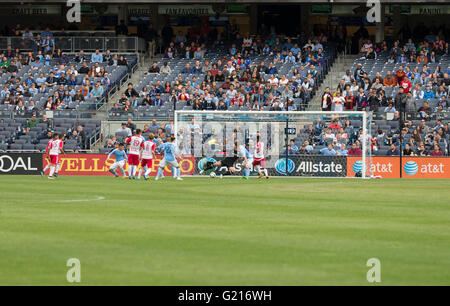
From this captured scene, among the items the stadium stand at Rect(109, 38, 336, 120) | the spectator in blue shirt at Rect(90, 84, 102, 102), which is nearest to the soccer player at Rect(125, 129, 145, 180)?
the stadium stand at Rect(109, 38, 336, 120)

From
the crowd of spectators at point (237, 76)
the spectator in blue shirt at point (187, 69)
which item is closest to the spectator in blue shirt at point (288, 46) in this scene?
the crowd of spectators at point (237, 76)

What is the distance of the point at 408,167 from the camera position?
4003cm

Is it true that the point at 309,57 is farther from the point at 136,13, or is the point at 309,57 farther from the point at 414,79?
the point at 136,13

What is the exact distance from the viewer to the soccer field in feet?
38.4

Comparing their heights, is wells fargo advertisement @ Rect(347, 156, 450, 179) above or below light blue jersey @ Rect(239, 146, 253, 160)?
below

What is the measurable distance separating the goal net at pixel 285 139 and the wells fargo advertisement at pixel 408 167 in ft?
0.22

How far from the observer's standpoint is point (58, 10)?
60.9 m

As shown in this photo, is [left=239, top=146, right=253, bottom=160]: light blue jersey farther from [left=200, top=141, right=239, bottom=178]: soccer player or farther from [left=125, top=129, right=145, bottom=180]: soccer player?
[left=125, top=129, right=145, bottom=180]: soccer player

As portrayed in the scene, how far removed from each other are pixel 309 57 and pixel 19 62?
16846 mm

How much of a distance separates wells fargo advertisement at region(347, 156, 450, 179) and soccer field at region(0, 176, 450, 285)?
12904 mm

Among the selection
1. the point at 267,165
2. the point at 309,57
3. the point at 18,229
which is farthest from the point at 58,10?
the point at 18,229

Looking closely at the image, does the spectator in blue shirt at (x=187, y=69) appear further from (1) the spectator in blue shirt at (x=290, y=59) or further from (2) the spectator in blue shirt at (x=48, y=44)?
(2) the spectator in blue shirt at (x=48, y=44)

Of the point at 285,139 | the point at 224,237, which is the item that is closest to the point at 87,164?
the point at 285,139

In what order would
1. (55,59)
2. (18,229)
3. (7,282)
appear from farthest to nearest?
(55,59)
(18,229)
(7,282)
